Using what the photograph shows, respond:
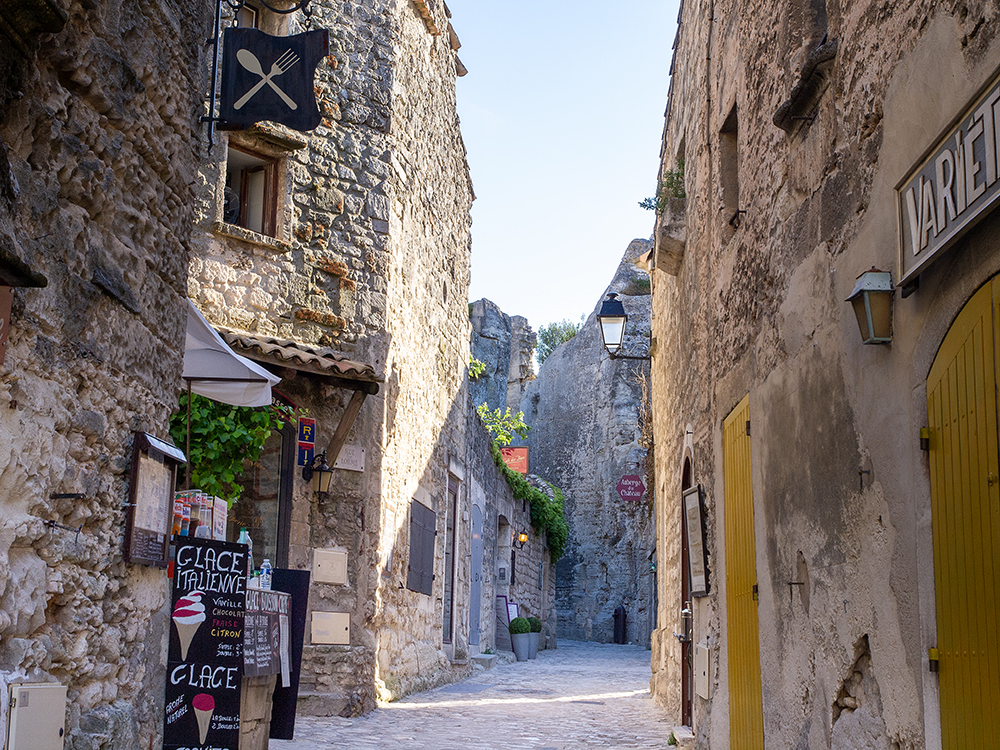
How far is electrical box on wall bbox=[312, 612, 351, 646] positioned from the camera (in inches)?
332

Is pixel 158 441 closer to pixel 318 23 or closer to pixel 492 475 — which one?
pixel 318 23

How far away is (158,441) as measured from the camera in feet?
12.7

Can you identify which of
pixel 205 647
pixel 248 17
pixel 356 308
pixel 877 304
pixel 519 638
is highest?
pixel 248 17

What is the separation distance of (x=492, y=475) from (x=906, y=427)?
13.3 m

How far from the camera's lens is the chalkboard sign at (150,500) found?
363cm

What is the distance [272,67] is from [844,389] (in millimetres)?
4150

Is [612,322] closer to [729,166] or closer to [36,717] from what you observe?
[729,166]

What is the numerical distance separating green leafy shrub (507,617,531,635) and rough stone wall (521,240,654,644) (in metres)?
6.95

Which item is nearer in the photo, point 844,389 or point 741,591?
point 844,389

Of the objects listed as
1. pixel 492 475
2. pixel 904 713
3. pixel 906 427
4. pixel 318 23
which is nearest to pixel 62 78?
pixel 906 427

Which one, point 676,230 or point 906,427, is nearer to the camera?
point 906,427

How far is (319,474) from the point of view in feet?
27.8

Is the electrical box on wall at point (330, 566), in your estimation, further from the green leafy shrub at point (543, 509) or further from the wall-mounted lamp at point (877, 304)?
the green leafy shrub at point (543, 509)

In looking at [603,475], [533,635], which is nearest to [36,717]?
[533,635]
